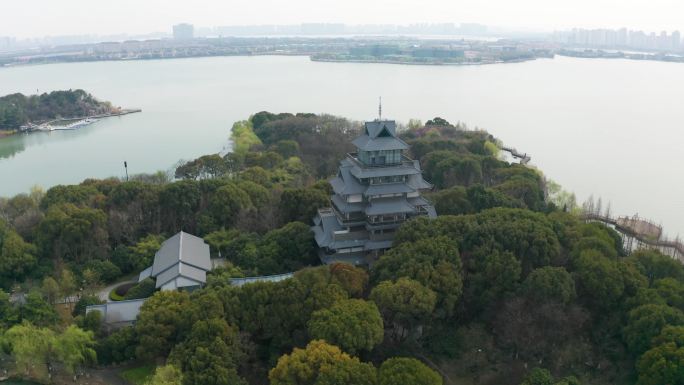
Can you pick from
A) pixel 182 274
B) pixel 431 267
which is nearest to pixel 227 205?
pixel 182 274

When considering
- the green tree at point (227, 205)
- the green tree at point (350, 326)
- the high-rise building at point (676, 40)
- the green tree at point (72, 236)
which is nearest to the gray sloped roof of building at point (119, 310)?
the green tree at point (72, 236)

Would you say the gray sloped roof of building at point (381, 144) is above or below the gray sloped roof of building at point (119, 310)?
above

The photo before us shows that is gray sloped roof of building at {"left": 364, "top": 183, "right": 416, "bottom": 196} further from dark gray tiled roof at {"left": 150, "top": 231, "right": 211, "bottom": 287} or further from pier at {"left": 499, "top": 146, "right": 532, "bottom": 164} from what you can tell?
pier at {"left": 499, "top": 146, "right": 532, "bottom": 164}

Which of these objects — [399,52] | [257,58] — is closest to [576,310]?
[399,52]

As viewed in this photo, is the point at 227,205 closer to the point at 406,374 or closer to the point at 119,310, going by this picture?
the point at 119,310

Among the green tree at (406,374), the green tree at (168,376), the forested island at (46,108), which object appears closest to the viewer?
the green tree at (406,374)

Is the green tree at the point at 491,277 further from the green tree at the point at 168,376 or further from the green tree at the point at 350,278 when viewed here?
the green tree at the point at 168,376

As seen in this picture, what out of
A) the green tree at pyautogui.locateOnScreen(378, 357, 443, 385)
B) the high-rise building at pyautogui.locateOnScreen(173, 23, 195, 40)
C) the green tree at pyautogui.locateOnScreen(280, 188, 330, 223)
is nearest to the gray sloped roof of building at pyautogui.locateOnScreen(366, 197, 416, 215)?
the green tree at pyautogui.locateOnScreen(280, 188, 330, 223)
